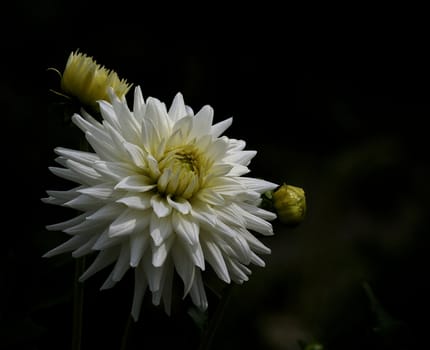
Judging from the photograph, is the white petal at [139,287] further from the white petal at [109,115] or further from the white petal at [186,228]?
the white petal at [109,115]

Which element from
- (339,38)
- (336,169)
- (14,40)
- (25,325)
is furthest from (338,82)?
(25,325)

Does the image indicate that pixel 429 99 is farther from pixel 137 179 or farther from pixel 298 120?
pixel 137 179

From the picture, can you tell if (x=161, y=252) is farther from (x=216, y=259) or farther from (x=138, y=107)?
(x=138, y=107)

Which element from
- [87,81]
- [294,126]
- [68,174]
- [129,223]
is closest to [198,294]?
[129,223]

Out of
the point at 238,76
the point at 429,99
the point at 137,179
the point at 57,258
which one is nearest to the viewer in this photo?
the point at 137,179

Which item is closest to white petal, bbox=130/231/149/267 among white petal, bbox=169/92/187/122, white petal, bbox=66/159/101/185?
white petal, bbox=66/159/101/185

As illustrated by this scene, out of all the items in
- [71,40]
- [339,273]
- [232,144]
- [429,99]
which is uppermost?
[429,99]

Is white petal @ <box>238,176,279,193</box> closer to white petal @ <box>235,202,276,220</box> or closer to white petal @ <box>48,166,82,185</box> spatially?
white petal @ <box>235,202,276,220</box>
